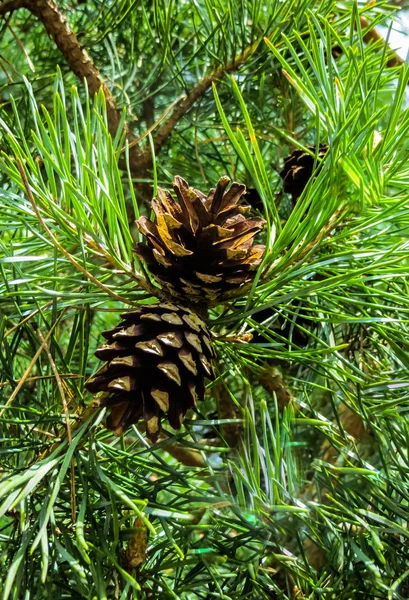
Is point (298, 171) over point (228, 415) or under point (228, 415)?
over

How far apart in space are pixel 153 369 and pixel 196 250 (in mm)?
64

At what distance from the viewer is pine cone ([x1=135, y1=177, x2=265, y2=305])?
333 mm

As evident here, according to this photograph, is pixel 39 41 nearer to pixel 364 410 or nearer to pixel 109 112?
pixel 109 112

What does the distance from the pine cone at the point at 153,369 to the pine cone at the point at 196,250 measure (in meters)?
0.02

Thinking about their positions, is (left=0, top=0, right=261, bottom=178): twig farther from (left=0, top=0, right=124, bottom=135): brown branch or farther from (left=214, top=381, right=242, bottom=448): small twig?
(left=214, top=381, right=242, bottom=448): small twig

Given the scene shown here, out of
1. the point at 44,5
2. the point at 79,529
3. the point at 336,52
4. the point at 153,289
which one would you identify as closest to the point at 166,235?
the point at 153,289

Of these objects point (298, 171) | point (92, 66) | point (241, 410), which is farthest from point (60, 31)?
point (241, 410)

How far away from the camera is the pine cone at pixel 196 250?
0.33m

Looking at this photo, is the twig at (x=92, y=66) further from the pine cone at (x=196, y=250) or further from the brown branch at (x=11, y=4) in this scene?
the pine cone at (x=196, y=250)

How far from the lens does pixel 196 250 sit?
340mm

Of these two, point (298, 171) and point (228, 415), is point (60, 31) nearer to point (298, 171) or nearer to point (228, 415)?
point (298, 171)

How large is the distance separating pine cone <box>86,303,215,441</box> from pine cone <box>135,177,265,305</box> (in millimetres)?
21

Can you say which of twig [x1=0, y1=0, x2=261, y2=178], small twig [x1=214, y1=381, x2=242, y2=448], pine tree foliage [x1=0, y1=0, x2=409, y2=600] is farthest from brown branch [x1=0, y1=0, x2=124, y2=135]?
small twig [x1=214, y1=381, x2=242, y2=448]

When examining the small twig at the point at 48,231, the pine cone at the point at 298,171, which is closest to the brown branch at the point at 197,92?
the pine cone at the point at 298,171
